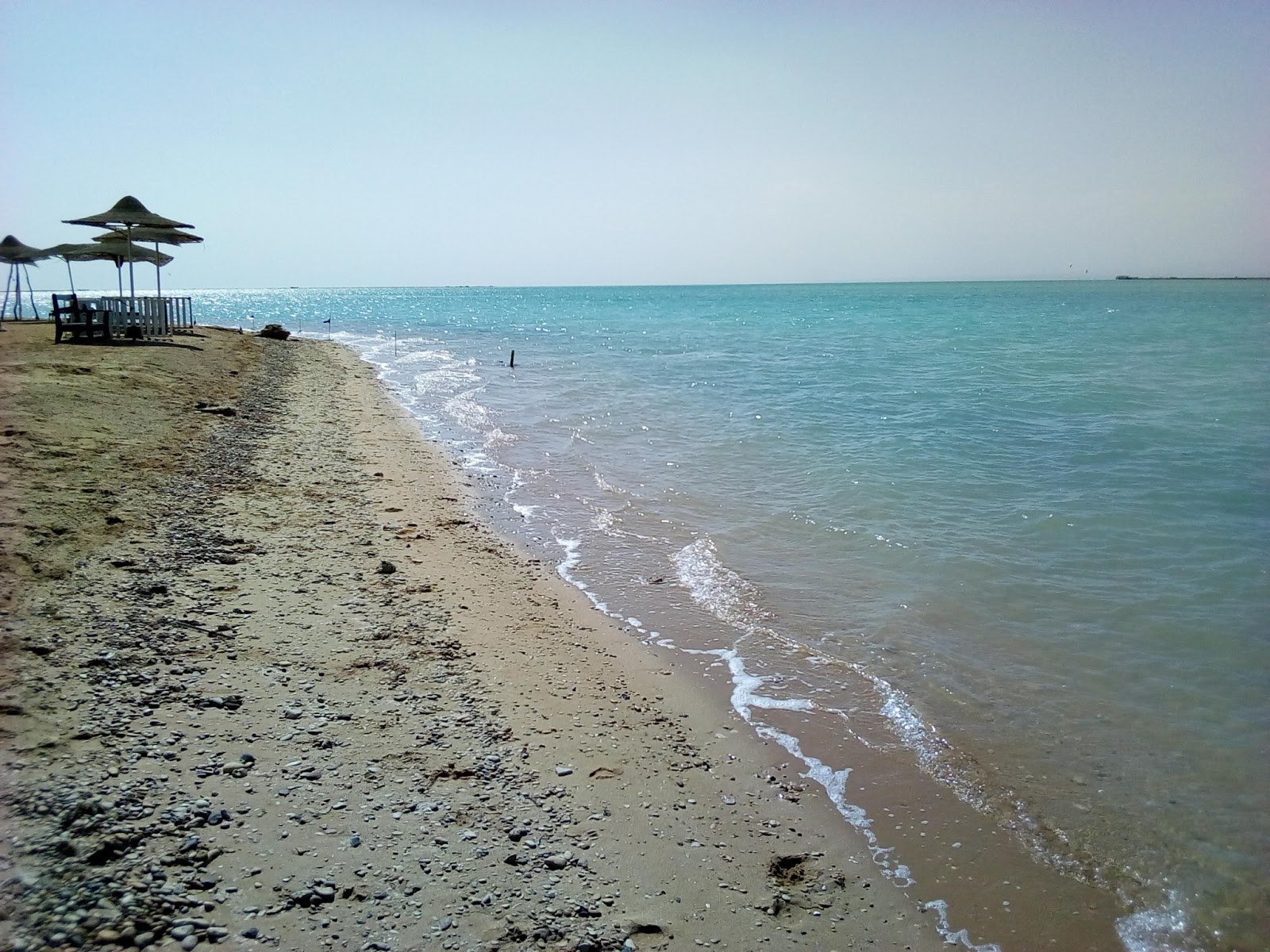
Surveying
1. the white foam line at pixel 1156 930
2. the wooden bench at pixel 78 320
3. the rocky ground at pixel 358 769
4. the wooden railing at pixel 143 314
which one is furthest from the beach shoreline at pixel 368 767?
the wooden railing at pixel 143 314

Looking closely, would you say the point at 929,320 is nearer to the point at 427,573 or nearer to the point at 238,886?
the point at 427,573

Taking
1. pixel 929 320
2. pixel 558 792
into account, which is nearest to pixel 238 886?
pixel 558 792

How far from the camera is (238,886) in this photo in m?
3.65

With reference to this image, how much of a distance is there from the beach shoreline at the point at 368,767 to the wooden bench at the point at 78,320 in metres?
15.6

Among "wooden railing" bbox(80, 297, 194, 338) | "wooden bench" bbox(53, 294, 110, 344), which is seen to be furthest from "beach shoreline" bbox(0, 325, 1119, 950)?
"wooden railing" bbox(80, 297, 194, 338)

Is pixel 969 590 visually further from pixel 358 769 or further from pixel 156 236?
pixel 156 236

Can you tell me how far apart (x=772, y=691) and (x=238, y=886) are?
174 inches

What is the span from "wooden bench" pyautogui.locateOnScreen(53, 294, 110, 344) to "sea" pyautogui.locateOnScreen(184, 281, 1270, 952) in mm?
10031

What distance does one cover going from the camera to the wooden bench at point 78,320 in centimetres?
2109

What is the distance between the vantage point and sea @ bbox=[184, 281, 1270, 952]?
5.03 m

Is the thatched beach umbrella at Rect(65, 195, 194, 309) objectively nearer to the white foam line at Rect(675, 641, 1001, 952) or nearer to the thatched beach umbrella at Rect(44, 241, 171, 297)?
the thatched beach umbrella at Rect(44, 241, 171, 297)

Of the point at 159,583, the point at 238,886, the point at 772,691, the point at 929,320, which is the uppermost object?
the point at 929,320

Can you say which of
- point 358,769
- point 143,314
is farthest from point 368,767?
point 143,314

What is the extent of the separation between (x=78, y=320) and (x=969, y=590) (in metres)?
25.0
